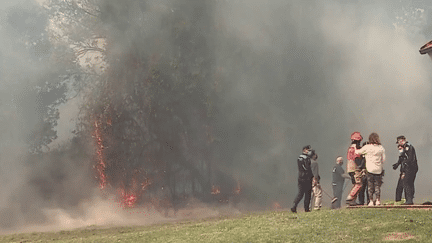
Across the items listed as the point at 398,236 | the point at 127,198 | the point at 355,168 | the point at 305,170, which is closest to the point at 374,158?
the point at 355,168

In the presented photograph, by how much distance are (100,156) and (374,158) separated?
82.4 feet

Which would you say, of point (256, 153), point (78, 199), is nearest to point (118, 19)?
point (78, 199)

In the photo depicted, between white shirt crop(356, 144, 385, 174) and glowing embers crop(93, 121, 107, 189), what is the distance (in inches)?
974

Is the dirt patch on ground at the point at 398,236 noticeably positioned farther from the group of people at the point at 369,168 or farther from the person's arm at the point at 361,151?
the person's arm at the point at 361,151

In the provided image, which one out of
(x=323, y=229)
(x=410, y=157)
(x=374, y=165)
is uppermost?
(x=410, y=157)

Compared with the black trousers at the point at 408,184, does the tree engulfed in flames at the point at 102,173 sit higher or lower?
higher

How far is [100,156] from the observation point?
39.3 m

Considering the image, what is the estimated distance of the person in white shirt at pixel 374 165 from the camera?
1828cm

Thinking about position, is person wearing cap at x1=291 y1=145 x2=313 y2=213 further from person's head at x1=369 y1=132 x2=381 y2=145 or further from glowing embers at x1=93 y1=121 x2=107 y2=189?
glowing embers at x1=93 y1=121 x2=107 y2=189

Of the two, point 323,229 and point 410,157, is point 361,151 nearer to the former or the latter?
point 410,157

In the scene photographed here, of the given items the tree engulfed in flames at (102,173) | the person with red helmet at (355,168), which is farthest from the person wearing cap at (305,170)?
the tree engulfed in flames at (102,173)

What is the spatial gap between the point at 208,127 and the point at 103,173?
30.4ft

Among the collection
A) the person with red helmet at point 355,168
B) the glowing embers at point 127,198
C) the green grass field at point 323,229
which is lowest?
the green grass field at point 323,229

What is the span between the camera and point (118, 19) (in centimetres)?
4081
